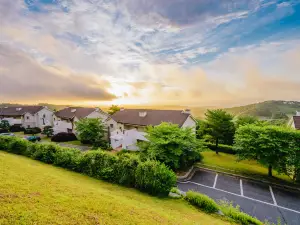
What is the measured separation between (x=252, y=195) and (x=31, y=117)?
46.8 metres

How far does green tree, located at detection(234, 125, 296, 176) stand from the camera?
15258 mm

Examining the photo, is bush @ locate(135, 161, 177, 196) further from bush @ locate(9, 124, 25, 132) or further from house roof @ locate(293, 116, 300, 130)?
bush @ locate(9, 124, 25, 132)

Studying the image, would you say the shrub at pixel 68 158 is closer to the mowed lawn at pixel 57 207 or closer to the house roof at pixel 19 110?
the mowed lawn at pixel 57 207

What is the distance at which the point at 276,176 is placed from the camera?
1705 cm

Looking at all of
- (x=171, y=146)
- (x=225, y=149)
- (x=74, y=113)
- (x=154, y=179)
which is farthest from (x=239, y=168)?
(x=74, y=113)

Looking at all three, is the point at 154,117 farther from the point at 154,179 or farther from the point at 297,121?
the point at 297,121

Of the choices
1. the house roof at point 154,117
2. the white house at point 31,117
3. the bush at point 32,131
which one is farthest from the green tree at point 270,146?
the white house at point 31,117

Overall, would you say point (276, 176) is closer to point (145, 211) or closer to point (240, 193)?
point (240, 193)

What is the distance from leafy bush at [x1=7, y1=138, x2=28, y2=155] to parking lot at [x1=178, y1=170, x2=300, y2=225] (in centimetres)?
1467

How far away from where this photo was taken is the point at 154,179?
360 inches

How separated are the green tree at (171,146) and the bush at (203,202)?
6.95 m

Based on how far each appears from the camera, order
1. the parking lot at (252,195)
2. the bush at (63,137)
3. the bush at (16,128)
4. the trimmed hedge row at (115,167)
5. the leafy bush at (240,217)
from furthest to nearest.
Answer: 1. the bush at (16,128)
2. the bush at (63,137)
3. the parking lot at (252,195)
4. the trimmed hedge row at (115,167)
5. the leafy bush at (240,217)

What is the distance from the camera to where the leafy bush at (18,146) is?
51.7ft

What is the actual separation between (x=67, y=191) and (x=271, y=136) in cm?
1736
